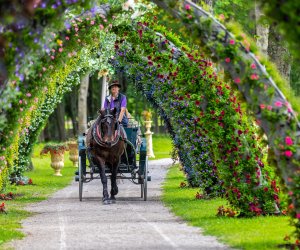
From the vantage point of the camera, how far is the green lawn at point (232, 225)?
594 inches

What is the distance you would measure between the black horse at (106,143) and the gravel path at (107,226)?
766 mm

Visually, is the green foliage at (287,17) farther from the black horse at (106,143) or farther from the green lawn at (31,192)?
the black horse at (106,143)

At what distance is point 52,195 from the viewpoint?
28.0 m

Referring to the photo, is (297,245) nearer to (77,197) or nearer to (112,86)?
(112,86)

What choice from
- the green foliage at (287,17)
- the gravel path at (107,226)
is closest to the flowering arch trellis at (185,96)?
the gravel path at (107,226)

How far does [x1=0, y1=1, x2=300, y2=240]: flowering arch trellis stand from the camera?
62.8 feet

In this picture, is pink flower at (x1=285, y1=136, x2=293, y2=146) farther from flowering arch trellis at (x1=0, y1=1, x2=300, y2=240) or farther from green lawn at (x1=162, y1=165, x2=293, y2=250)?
green lawn at (x1=162, y1=165, x2=293, y2=250)

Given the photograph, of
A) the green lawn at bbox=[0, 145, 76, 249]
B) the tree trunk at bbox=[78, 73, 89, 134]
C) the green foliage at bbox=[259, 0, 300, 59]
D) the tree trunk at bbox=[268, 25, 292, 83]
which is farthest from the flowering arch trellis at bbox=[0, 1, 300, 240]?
the tree trunk at bbox=[78, 73, 89, 134]

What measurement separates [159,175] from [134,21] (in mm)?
16603

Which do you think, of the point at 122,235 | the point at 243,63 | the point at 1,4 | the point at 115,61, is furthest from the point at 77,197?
the point at 1,4

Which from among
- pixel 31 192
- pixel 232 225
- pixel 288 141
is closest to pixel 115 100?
pixel 31 192

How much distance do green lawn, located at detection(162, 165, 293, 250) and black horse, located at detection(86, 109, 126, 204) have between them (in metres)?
1.44

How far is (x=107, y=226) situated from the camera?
60.1 feet

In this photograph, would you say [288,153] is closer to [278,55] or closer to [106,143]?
[106,143]
